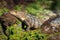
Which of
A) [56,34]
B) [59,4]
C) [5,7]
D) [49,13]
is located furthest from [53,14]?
[56,34]

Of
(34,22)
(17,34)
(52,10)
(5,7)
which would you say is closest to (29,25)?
(34,22)

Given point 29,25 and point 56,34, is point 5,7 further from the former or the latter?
point 56,34

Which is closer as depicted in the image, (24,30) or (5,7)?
(24,30)

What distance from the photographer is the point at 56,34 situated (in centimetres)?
1020

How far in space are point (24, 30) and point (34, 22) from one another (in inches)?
29.4

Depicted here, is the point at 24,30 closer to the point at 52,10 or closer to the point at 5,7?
the point at 5,7

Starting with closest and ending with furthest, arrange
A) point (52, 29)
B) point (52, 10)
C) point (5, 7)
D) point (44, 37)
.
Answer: point (44, 37) < point (52, 29) < point (5, 7) < point (52, 10)

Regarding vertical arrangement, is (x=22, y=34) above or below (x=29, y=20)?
below

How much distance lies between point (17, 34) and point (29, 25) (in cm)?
110

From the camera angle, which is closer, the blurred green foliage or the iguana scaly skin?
the blurred green foliage

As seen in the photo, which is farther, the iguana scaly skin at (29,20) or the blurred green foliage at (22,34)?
the iguana scaly skin at (29,20)

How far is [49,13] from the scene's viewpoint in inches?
539

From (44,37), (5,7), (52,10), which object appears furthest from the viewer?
(52,10)

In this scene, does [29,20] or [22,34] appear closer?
[22,34]
